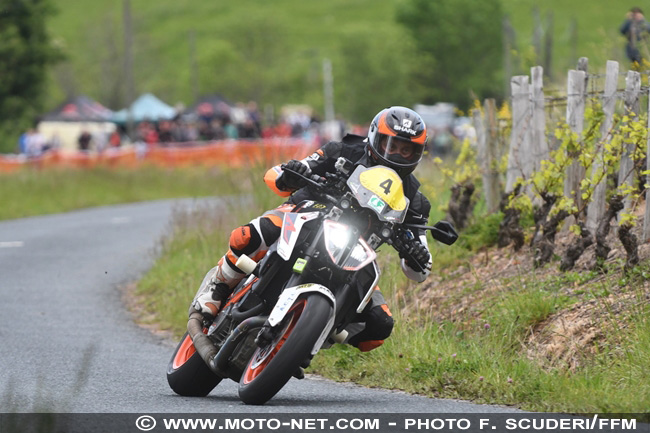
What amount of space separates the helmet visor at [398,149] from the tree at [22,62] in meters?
39.3

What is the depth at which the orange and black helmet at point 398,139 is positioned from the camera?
6.71m

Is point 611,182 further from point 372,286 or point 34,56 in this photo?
point 34,56

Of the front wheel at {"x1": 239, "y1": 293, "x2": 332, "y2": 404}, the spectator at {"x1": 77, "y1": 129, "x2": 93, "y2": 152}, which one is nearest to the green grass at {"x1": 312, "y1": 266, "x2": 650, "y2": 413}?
the front wheel at {"x1": 239, "y1": 293, "x2": 332, "y2": 404}

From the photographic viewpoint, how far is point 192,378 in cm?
713

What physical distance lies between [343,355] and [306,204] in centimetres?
197

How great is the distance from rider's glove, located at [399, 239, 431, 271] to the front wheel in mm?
788

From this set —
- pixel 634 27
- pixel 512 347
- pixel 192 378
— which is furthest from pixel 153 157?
pixel 192 378

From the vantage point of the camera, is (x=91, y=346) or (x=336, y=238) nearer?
(x=91, y=346)

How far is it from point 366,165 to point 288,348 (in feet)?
4.59

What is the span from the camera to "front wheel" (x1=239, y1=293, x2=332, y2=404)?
606cm

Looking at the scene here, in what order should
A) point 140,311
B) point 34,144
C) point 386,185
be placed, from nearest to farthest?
point 386,185
point 140,311
point 34,144

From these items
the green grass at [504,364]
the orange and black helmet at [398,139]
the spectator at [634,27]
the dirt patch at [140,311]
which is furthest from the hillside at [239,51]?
the orange and black helmet at [398,139]

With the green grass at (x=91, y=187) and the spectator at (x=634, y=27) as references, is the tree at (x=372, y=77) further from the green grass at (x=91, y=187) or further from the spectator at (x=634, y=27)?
the spectator at (x=634, y=27)

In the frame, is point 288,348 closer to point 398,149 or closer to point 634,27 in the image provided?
point 398,149
